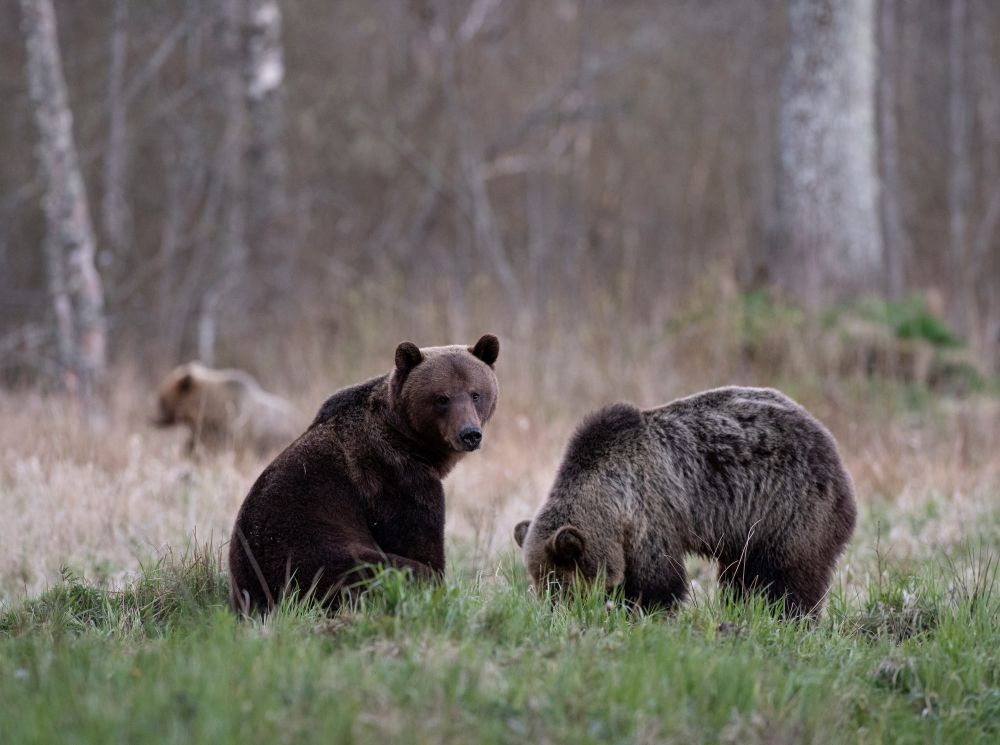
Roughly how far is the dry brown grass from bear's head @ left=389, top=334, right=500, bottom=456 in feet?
4.68

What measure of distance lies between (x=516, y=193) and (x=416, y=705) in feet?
67.7

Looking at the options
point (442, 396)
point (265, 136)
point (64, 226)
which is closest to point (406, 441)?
point (442, 396)

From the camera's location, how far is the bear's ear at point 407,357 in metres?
4.93

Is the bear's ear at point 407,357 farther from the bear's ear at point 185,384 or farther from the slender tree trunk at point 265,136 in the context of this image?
the slender tree trunk at point 265,136

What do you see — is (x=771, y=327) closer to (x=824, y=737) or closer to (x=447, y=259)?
(x=824, y=737)

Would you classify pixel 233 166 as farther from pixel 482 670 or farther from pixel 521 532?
pixel 482 670

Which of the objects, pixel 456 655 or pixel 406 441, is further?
pixel 406 441

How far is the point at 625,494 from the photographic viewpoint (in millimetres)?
5160

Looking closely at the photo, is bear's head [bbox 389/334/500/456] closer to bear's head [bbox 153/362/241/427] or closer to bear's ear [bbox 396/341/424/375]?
bear's ear [bbox 396/341/424/375]

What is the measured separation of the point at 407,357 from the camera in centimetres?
499

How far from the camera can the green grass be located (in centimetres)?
328

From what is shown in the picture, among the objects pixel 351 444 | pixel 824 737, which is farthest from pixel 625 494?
pixel 824 737

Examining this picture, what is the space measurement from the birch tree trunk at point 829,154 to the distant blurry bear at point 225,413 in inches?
242

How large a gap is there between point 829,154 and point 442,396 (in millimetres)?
9666
